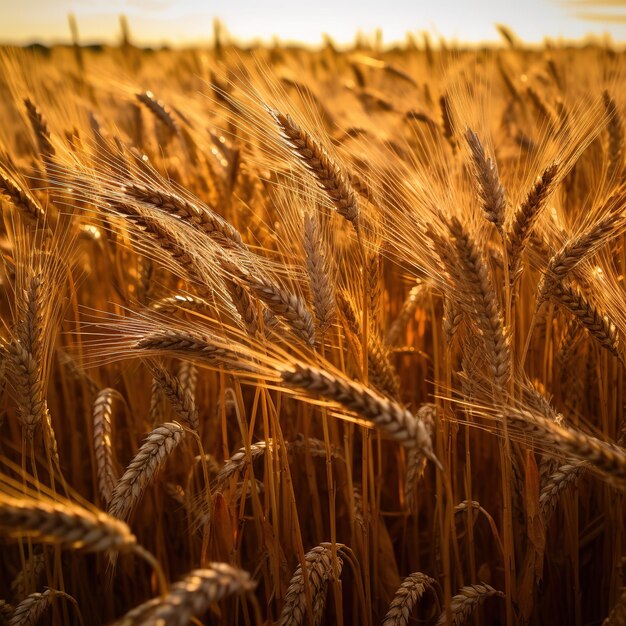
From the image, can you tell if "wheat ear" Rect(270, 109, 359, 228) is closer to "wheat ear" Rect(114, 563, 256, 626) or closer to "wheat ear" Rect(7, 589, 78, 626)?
"wheat ear" Rect(114, 563, 256, 626)

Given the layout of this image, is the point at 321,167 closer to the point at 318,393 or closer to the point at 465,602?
the point at 318,393

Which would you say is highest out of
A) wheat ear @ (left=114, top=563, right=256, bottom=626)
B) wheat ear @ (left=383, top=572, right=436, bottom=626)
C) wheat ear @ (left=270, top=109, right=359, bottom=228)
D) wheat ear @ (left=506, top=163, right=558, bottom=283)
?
wheat ear @ (left=270, top=109, right=359, bottom=228)

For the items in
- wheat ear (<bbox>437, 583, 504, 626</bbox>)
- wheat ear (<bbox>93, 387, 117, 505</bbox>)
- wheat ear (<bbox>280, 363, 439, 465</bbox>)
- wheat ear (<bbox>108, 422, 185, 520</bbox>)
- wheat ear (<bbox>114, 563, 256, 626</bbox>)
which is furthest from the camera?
wheat ear (<bbox>93, 387, 117, 505</bbox>)

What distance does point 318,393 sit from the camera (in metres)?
0.89

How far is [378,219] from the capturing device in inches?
63.3

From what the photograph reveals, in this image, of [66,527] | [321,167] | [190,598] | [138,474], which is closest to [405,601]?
[138,474]

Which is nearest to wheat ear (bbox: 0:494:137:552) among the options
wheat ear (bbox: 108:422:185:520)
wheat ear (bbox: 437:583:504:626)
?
wheat ear (bbox: 108:422:185:520)

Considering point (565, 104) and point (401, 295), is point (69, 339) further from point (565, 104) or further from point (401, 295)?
point (565, 104)

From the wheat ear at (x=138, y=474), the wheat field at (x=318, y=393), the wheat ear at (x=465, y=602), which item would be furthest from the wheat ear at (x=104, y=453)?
the wheat ear at (x=465, y=602)

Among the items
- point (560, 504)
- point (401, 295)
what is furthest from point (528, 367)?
point (401, 295)

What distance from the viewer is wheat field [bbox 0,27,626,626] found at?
3.94 feet

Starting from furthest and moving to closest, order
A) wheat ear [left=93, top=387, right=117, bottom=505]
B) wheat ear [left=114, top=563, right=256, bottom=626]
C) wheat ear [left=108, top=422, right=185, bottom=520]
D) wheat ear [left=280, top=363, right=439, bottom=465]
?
wheat ear [left=93, top=387, right=117, bottom=505] → wheat ear [left=108, top=422, right=185, bottom=520] → wheat ear [left=280, top=363, right=439, bottom=465] → wheat ear [left=114, top=563, right=256, bottom=626]

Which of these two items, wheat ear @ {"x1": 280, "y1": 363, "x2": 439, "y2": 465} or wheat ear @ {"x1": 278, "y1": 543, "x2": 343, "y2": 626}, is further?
wheat ear @ {"x1": 278, "y1": 543, "x2": 343, "y2": 626}

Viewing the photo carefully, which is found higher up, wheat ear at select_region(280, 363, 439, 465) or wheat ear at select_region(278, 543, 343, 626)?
wheat ear at select_region(280, 363, 439, 465)
